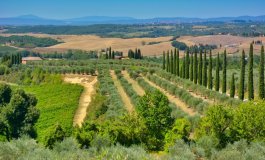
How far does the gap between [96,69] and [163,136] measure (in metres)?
64.0

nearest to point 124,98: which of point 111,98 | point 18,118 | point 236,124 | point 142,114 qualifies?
point 111,98

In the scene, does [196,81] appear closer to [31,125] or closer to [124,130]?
[31,125]

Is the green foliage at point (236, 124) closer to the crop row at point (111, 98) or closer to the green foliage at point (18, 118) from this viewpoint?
the crop row at point (111, 98)

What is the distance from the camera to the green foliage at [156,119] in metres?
31.6

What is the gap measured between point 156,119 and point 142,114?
4.06 feet

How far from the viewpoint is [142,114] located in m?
32.2

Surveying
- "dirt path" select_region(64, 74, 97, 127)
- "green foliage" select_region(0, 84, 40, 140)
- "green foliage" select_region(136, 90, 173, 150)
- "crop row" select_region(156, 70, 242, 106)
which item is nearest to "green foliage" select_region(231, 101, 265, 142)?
"green foliage" select_region(136, 90, 173, 150)

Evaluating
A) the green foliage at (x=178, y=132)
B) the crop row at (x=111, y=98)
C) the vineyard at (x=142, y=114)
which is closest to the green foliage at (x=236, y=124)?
the vineyard at (x=142, y=114)

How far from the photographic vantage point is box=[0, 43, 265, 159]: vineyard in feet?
84.1

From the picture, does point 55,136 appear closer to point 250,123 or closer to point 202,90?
point 250,123

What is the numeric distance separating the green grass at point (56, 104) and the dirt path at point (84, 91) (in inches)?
28.3

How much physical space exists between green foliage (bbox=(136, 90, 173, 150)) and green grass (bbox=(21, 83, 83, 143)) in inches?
626

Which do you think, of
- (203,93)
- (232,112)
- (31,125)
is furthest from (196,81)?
(232,112)

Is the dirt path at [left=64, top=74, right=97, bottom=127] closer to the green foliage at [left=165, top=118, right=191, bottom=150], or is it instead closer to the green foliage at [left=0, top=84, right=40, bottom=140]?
the green foliage at [left=0, top=84, right=40, bottom=140]
